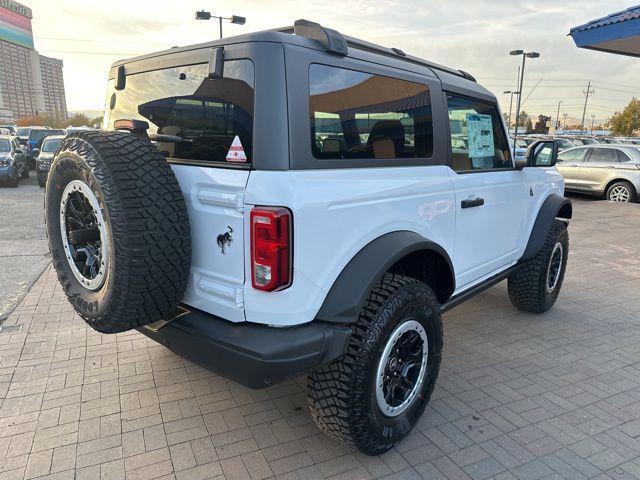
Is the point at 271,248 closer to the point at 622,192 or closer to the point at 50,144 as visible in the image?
the point at 622,192

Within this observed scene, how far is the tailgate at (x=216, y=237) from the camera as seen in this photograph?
1.99 meters

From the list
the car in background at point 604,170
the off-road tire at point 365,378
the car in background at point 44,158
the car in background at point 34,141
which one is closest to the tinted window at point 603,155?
the car in background at point 604,170

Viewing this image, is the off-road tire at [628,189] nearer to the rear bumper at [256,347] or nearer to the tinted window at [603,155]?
the tinted window at [603,155]

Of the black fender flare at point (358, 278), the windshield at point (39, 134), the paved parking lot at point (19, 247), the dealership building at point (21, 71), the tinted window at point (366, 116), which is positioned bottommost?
the paved parking lot at point (19, 247)

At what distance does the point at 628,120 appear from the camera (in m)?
50.4

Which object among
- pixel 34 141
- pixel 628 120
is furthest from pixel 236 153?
pixel 628 120

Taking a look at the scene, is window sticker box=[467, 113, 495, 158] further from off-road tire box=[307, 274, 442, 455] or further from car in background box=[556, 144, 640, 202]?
car in background box=[556, 144, 640, 202]

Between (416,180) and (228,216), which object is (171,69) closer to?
(228,216)

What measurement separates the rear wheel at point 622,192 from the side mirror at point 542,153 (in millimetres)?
10623

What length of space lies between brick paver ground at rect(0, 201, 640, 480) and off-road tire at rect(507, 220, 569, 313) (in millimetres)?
294

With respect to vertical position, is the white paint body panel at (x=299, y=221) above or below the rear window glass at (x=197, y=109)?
below

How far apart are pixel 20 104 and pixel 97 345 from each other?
297 ft

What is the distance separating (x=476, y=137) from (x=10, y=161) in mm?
14945

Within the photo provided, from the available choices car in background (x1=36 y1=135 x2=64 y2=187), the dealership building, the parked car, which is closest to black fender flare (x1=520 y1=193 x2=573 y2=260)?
car in background (x1=36 y1=135 x2=64 y2=187)
